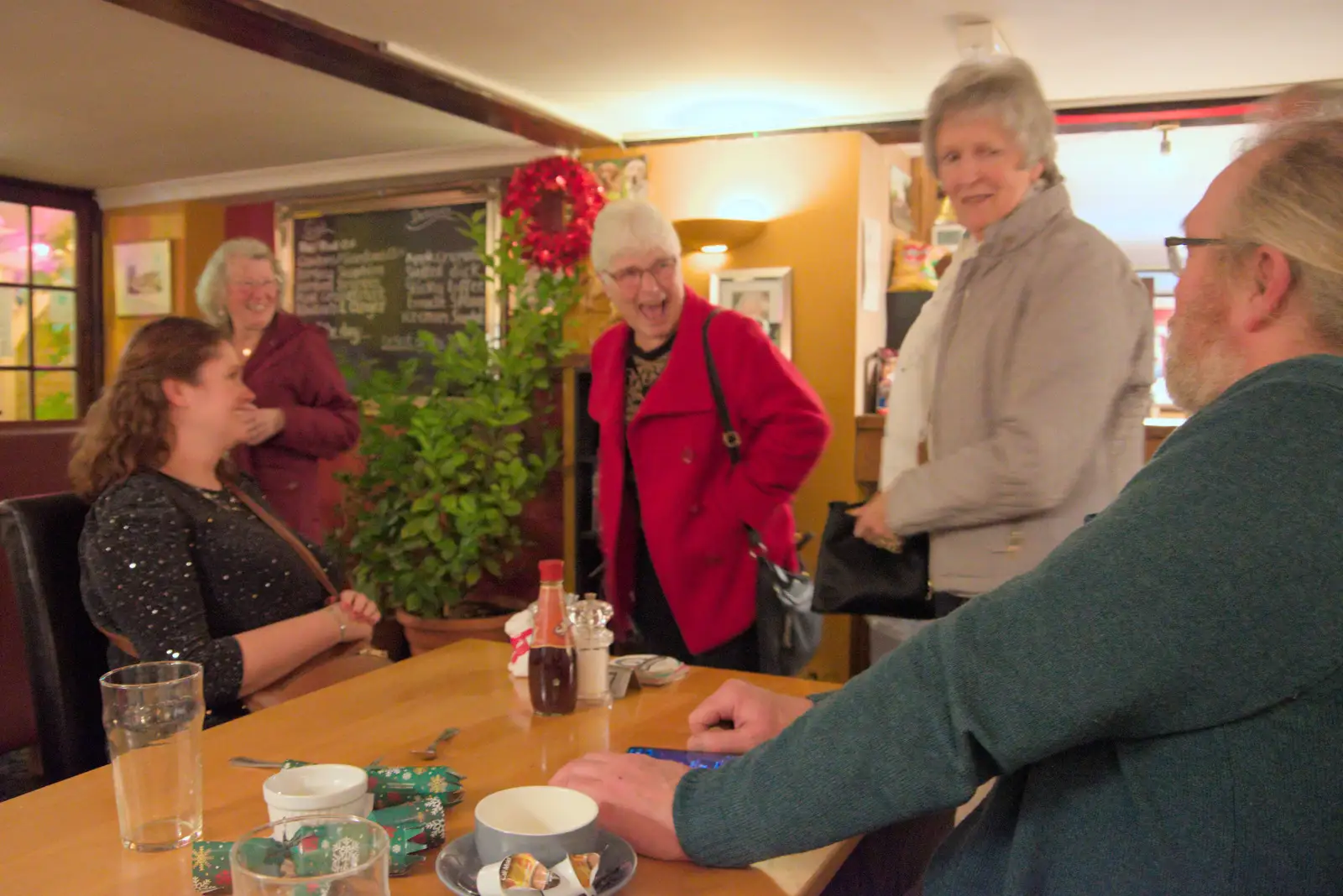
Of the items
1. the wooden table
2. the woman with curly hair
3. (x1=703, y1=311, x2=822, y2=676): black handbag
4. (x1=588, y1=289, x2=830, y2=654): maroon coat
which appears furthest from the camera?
(x1=588, y1=289, x2=830, y2=654): maroon coat

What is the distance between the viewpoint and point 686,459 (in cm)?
239

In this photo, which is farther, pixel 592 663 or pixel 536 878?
pixel 592 663

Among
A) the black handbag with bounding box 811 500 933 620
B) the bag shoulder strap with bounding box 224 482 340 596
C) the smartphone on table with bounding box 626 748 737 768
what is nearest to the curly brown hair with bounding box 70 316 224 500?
the bag shoulder strap with bounding box 224 482 340 596

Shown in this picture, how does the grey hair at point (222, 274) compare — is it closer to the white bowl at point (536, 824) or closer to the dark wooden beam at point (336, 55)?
the dark wooden beam at point (336, 55)

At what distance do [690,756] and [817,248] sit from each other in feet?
10.3

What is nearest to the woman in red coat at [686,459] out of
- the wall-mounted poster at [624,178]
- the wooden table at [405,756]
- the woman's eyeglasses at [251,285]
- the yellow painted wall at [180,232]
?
the wooden table at [405,756]

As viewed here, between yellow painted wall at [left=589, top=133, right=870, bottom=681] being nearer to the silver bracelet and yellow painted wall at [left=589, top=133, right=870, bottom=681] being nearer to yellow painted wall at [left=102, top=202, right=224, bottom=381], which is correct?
the silver bracelet

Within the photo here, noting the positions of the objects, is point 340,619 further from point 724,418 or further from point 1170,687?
point 1170,687

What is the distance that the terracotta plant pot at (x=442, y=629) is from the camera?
12.0 feet

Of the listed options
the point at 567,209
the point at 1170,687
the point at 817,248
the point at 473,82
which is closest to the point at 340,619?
the point at 1170,687

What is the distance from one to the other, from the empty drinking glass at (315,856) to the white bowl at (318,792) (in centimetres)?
18

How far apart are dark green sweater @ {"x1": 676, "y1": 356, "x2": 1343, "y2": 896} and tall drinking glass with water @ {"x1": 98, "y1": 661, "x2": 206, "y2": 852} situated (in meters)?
0.62

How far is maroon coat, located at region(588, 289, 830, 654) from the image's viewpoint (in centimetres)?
236

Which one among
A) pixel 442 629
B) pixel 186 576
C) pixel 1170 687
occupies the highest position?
pixel 1170 687
